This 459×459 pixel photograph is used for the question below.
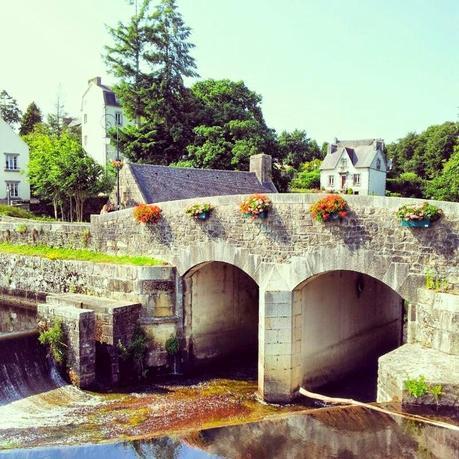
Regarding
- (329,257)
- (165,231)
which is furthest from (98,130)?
(329,257)

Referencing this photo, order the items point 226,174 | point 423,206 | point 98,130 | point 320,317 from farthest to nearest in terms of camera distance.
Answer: point 98,130, point 226,174, point 320,317, point 423,206

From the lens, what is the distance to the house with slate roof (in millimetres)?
20359

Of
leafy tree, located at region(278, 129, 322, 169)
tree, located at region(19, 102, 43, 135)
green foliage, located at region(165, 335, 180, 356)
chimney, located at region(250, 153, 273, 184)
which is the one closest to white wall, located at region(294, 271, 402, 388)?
green foliage, located at region(165, 335, 180, 356)

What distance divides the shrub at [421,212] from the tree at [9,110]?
189 feet

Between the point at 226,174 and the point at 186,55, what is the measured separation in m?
14.7

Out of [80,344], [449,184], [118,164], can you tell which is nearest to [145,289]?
[80,344]

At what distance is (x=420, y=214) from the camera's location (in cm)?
984

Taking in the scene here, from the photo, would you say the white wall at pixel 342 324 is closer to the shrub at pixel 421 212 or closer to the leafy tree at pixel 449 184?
the shrub at pixel 421 212

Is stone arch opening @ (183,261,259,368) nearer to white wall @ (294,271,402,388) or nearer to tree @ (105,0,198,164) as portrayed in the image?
white wall @ (294,271,402,388)

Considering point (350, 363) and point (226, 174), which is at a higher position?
point (226, 174)

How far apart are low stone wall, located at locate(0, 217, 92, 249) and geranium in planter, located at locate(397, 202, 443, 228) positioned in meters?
9.75

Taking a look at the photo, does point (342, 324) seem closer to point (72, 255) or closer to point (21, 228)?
point (72, 255)

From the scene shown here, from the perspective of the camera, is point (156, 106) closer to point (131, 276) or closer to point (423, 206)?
point (131, 276)

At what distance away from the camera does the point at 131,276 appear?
13742 millimetres
